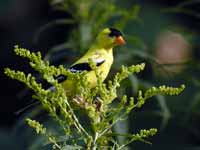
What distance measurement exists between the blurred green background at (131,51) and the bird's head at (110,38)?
16 cm

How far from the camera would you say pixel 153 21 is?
749cm

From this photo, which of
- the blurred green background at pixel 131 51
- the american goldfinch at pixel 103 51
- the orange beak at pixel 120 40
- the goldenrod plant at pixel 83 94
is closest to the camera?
→ the goldenrod plant at pixel 83 94

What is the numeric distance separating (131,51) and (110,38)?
0.21 meters

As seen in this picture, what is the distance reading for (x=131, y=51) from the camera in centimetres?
479

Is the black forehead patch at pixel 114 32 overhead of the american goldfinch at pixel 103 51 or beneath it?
overhead

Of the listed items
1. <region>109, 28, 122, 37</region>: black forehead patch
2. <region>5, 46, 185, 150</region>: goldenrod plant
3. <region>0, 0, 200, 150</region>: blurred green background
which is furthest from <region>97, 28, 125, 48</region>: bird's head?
<region>5, 46, 185, 150</region>: goldenrod plant

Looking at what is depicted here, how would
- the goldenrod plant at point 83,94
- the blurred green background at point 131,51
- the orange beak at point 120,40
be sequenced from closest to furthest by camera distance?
the goldenrod plant at point 83,94
the orange beak at point 120,40
the blurred green background at point 131,51

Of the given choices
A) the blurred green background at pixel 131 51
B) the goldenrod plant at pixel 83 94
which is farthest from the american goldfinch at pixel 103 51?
the goldenrod plant at pixel 83 94

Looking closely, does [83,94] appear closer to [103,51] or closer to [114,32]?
[114,32]

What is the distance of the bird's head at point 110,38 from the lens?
14.8 ft

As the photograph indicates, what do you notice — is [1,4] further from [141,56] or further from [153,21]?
[141,56]

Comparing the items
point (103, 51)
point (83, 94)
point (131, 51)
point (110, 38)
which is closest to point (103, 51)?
point (103, 51)

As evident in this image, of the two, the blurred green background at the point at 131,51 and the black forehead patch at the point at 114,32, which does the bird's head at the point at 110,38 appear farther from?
the blurred green background at the point at 131,51

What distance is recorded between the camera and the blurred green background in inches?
189
